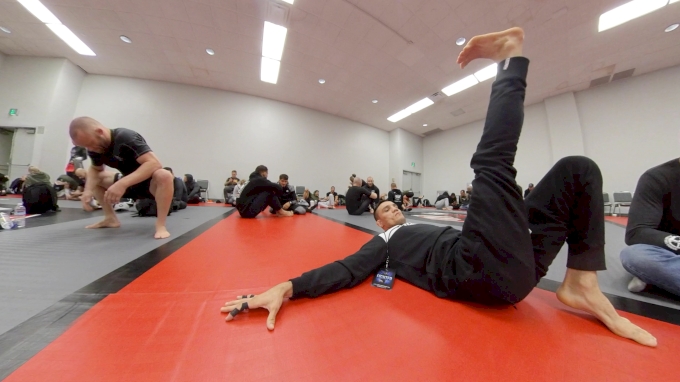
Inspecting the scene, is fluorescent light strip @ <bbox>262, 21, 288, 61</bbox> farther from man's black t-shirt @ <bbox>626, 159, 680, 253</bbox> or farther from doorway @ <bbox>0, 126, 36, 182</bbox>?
doorway @ <bbox>0, 126, 36, 182</bbox>

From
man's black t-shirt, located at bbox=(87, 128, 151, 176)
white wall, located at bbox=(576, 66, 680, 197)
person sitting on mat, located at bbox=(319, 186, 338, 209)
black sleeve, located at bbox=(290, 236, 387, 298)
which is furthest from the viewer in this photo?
person sitting on mat, located at bbox=(319, 186, 338, 209)

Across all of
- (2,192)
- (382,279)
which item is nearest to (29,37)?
(2,192)

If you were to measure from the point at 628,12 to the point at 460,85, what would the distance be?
124 inches

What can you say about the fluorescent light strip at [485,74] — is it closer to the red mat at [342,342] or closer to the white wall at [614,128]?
the white wall at [614,128]

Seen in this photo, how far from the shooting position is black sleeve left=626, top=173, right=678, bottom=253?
110 centimetres

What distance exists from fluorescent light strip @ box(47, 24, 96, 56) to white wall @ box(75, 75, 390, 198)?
106 centimetres

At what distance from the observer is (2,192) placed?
5.54 m

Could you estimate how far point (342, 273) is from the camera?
37.0 inches

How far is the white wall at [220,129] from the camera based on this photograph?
22.3 feet

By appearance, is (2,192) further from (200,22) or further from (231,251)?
(231,251)

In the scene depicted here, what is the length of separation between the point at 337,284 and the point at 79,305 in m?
0.97

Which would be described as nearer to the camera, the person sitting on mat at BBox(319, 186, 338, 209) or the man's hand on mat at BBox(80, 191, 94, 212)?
the man's hand on mat at BBox(80, 191, 94, 212)

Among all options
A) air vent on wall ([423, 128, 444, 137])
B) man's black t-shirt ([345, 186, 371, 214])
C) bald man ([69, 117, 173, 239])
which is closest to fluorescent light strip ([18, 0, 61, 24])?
bald man ([69, 117, 173, 239])

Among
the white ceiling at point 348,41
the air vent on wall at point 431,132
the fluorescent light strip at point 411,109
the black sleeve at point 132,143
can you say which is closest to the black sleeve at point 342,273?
the black sleeve at point 132,143
